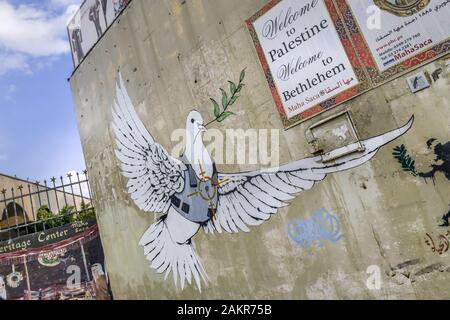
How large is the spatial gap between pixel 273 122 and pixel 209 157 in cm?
124

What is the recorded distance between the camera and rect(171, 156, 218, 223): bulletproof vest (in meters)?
4.94

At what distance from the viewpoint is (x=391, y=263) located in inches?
129

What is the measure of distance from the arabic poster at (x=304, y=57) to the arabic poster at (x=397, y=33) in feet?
0.42

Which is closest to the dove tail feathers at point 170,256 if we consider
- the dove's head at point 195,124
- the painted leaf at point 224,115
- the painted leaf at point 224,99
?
the dove's head at point 195,124

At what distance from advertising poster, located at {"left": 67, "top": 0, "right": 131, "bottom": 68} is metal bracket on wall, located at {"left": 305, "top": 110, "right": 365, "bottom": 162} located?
4.88 m

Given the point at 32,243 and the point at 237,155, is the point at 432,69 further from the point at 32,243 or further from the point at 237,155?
the point at 32,243

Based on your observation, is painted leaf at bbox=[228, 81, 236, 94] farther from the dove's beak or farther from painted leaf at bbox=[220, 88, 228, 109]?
the dove's beak

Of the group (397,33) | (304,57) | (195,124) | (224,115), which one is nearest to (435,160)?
(397,33)

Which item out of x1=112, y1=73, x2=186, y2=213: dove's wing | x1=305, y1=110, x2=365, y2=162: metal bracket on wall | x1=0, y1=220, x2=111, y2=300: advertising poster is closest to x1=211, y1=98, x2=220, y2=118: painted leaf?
x1=112, y1=73, x2=186, y2=213: dove's wing

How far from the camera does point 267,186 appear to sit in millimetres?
4285

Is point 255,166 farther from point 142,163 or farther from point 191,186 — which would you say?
point 142,163

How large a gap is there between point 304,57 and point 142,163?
362 cm

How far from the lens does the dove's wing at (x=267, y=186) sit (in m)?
3.50
